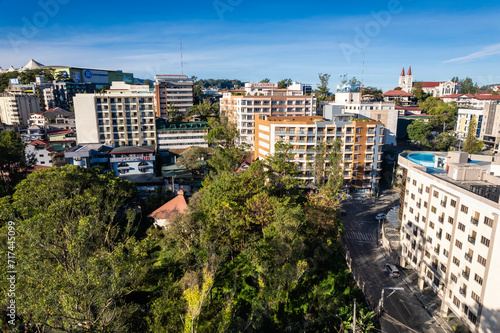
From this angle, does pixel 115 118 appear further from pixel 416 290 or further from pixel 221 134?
pixel 416 290

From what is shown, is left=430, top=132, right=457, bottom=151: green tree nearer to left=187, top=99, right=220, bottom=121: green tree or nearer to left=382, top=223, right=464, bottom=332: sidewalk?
left=382, top=223, right=464, bottom=332: sidewalk

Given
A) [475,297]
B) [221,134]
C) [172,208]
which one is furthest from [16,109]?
[475,297]

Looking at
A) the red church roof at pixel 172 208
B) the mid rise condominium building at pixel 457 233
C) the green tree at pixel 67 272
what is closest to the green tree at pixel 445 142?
the mid rise condominium building at pixel 457 233

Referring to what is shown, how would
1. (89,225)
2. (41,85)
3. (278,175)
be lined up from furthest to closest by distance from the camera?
(41,85), (278,175), (89,225)

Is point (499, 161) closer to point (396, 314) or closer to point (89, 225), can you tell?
point (396, 314)

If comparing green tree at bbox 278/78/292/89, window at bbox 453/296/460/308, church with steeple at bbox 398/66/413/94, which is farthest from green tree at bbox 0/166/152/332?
church with steeple at bbox 398/66/413/94

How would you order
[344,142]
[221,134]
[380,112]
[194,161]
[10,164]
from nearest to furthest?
1. [10,164]
2. [344,142]
3. [194,161]
4. [221,134]
5. [380,112]

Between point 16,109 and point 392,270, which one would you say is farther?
point 16,109

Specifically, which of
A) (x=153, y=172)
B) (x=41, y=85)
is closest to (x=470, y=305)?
(x=153, y=172)
